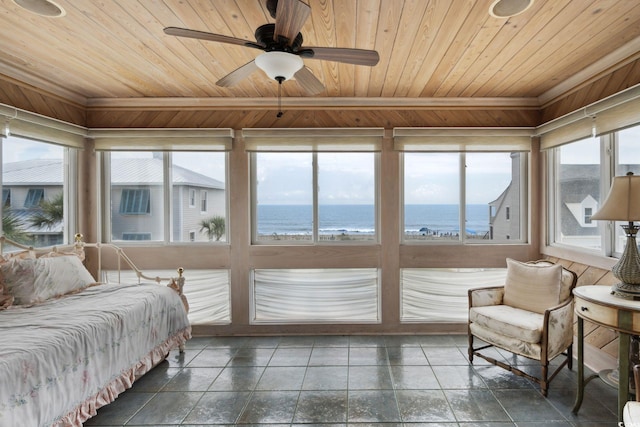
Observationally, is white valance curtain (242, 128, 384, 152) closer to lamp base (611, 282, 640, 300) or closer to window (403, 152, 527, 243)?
window (403, 152, 527, 243)

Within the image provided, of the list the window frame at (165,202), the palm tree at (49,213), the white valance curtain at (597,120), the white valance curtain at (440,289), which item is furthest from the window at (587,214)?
the palm tree at (49,213)

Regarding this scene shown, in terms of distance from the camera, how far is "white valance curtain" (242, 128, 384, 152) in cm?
363

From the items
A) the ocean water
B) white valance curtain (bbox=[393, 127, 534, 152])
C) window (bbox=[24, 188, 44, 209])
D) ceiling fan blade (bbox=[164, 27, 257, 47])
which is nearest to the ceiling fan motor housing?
ceiling fan blade (bbox=[164, 27, 257, 47])

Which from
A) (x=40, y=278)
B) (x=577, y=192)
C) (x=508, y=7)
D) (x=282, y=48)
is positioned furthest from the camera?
(x=577, y=192)

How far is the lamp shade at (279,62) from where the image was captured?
69.3 inches

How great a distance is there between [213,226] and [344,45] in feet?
7.74

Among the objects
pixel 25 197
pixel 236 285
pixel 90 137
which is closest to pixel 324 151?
pixel 236 285

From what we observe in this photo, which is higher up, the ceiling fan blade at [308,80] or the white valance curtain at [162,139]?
the ceiling fan blade at [308,80]

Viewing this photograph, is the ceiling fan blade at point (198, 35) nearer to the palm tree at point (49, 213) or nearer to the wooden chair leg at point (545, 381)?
the palm tree at point (49, 213)

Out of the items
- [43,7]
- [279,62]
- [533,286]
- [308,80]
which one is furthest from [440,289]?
[43,7]

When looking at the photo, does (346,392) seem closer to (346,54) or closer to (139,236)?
(346,54)

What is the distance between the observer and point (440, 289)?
3.78 m

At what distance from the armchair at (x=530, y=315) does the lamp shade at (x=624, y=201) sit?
2.61 ft

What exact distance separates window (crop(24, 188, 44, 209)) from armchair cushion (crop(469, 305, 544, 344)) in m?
4.20
